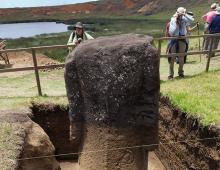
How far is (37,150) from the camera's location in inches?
316

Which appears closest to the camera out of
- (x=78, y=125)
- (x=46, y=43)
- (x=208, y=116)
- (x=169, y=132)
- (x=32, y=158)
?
(x=78, y=125)

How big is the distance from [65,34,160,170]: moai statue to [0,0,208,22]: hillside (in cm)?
5907

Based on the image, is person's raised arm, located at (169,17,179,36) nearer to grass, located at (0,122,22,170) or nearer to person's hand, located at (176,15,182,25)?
person's hand, located at (176,15,182,25)

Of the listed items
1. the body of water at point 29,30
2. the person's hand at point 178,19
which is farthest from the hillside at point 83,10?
the person's hand at point 178,19

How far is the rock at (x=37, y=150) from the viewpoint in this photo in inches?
302

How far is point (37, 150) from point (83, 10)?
6641 cm

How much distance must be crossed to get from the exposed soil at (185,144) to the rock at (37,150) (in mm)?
2392

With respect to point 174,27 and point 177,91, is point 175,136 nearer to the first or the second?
point 177,91

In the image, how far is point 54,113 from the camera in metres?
10.0

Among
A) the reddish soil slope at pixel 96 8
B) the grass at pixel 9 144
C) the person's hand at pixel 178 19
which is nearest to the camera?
the grass at pixel 9 144

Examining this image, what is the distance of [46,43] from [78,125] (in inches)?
949


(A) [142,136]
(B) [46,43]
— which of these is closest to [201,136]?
(A) [142,136]

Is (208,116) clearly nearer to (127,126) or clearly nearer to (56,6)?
(127,126)

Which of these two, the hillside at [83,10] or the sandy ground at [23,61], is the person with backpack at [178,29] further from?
the hillside at [83,10]
